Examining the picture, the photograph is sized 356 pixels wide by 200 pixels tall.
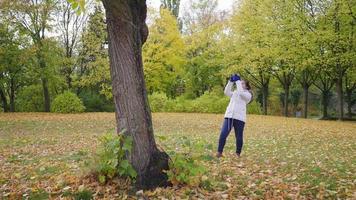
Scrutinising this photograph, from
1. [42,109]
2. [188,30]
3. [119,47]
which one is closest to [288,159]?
[119,47]

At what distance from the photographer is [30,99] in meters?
28.3

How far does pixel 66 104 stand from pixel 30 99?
226 inches

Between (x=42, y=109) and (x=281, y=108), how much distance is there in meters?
25.2

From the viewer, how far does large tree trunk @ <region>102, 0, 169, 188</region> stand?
468 cm

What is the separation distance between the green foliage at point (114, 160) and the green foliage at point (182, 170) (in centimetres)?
53

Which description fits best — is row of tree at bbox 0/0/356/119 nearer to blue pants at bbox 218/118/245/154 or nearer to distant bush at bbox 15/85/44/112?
distant bush at bbox 15/85/44/112

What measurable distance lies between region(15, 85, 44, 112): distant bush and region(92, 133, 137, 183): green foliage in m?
25.4

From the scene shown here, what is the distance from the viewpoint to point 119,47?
15.4 ft

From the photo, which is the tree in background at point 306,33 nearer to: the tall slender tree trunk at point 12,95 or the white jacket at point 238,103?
the white jacket at point 238,103

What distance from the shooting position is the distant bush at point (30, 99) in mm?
28125

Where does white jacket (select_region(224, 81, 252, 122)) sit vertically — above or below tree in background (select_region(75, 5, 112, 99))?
below

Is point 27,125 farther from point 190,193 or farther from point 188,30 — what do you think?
point 188,30

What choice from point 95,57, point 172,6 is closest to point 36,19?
point 95,57

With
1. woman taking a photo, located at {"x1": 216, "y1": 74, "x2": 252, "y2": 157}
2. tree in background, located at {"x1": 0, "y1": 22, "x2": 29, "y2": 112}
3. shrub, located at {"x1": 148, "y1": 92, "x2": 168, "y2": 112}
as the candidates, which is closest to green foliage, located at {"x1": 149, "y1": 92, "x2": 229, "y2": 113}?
shrub, located at {"x1": 148, "y1": 92, "x2": 168, "y2": 112}
